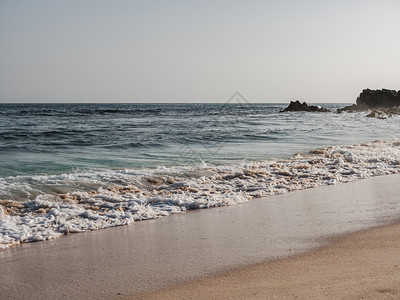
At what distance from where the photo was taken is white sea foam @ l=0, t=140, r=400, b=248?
6162 millimetres

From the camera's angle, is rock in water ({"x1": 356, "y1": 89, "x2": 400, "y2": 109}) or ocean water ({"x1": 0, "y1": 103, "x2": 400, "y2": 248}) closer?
ocean water ({"x1": 0, "y1": 103, "x2": 400, "y2": 248})

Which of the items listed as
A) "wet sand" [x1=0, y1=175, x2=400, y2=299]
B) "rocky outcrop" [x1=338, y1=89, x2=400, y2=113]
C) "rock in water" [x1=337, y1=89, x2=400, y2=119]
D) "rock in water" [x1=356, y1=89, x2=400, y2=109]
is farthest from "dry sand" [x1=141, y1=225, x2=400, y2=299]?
"rock in water" [x1=356, y1=89, x2=400, y2=109]

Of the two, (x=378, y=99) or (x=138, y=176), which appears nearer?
(x=138, y=176)

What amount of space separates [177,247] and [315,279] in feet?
5.70

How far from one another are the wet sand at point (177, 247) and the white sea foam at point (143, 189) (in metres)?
0.46

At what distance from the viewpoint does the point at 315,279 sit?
356cm

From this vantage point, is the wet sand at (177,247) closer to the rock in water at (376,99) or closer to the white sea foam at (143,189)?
the white sea foam at (143,189)

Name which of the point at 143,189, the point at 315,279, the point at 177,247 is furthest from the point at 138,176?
the point at 315,279


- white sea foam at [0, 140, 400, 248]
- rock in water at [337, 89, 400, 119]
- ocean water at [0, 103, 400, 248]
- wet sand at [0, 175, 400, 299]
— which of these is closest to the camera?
wet sand at [0, 175, 400, 299]

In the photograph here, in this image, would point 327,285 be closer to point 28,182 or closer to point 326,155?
point 28,182

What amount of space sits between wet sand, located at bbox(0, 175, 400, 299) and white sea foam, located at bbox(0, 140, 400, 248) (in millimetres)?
456

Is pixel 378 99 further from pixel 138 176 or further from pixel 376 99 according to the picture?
pixel 138 176

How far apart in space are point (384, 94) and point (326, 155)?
6207 centimetres

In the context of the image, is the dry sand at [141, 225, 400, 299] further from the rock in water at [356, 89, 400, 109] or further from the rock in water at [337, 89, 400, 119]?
the rock in water at [356, 89, 400, 109]
